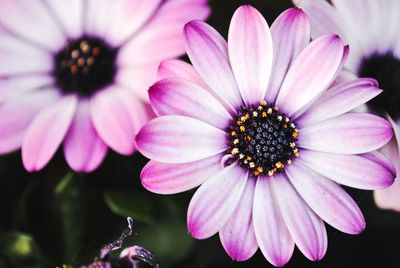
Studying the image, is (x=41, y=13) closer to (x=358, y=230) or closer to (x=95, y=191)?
(x=95, y=191)

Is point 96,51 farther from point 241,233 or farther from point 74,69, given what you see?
point 241,233

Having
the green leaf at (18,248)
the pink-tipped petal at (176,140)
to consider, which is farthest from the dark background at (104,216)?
the pink-tipped petal at (176,140)

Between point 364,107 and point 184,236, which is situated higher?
point 364,107

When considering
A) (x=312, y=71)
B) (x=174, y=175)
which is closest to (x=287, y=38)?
(x=312, y=71)

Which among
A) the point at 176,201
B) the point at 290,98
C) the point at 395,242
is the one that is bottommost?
the point at 395,242

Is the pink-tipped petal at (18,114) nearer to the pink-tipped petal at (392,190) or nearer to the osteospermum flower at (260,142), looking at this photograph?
the osteospermum flower at (260,142)

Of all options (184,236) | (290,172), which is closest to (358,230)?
(290,172)
